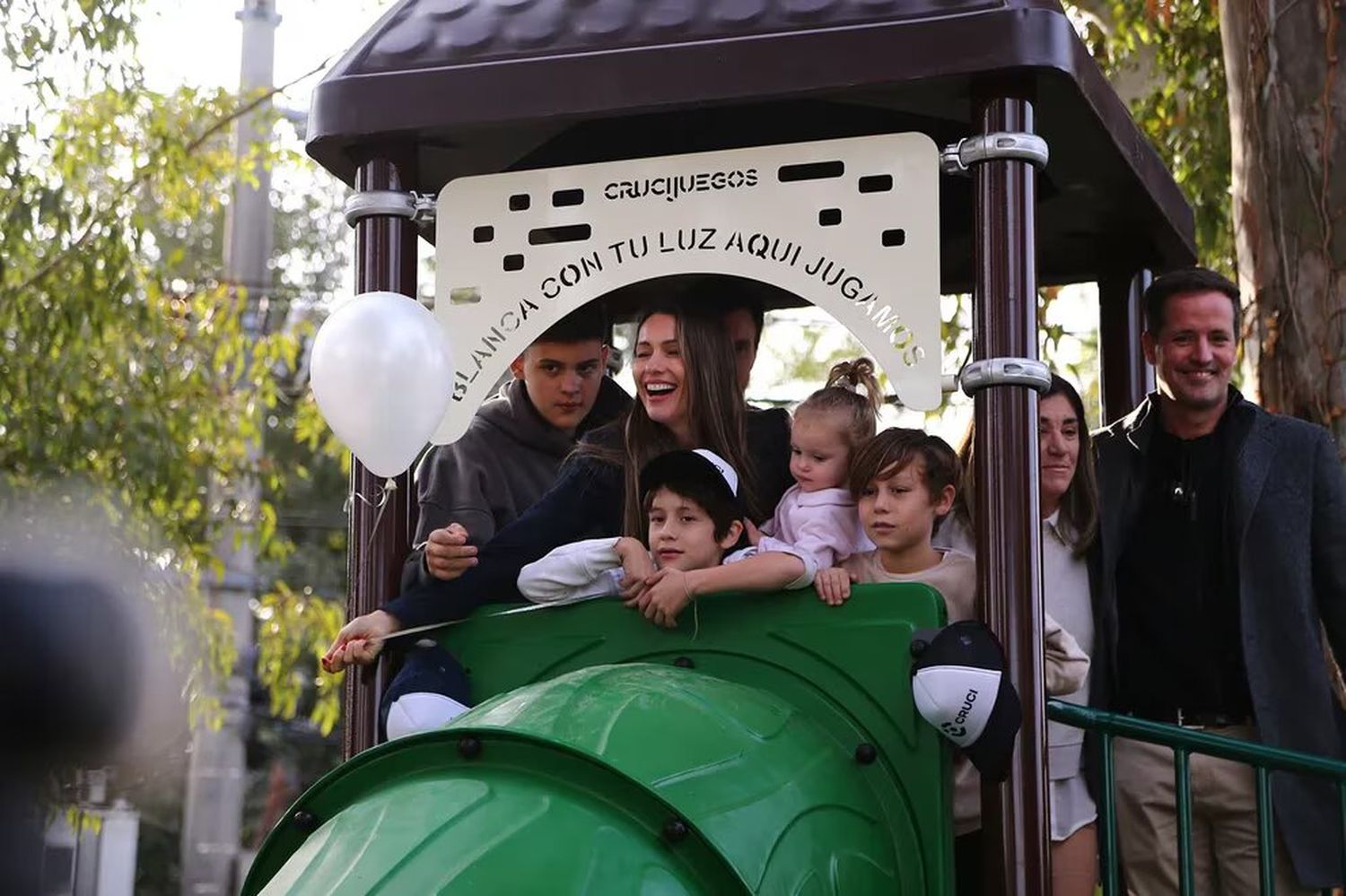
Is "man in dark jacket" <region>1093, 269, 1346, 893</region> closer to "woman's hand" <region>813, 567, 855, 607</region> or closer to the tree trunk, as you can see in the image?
"woman's hand" <region>813, 567, 855, 607</region>

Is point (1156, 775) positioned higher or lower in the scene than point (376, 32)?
lower

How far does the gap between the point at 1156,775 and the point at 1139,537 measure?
543mm

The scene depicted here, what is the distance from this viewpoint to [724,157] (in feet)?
12.6

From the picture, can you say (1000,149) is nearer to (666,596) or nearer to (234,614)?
(666,596)

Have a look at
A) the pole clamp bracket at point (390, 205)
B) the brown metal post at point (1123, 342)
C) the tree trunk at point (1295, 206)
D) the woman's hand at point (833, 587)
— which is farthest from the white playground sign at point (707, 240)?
the tree trunk at point (1295, 206)

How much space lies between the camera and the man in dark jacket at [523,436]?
14.2 feet

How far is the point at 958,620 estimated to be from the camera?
11.8 feet

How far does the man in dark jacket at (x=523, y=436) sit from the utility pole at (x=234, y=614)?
9.04 meters

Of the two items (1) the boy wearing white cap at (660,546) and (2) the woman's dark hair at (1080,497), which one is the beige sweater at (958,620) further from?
(2) the woman's dark hair at (1080,497)

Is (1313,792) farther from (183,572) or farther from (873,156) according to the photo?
(183,572)

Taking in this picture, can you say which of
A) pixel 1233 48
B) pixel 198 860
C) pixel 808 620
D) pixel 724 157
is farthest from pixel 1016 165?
pixel 198 860

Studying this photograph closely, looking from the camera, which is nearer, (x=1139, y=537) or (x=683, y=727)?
(x=683, y=727)

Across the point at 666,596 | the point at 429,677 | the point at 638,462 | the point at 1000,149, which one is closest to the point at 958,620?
the point at 666,596

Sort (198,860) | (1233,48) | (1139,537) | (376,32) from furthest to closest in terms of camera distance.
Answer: (198,860), (1233,48), (1139,537), (376,32)
